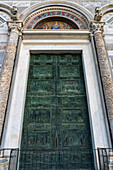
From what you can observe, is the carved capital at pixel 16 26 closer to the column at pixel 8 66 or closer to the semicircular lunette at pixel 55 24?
the column at pixel 8 66

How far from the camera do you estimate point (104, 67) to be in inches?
179

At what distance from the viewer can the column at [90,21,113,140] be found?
157 inches

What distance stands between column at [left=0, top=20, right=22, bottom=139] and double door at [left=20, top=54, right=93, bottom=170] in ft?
2.61

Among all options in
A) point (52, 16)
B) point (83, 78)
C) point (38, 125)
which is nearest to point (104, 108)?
point (83, 78)

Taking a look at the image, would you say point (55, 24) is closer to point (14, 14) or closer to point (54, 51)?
point (54, 51)

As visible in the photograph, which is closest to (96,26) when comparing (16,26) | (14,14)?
(16,26)

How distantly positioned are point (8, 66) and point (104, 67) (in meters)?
2.73

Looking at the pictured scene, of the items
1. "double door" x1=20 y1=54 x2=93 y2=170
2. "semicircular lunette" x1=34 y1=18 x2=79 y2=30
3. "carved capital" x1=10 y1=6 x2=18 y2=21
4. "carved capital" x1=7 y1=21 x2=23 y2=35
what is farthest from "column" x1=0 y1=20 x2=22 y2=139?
"semicircular lunette" x1=34 y1=18 x2=79 y2=30

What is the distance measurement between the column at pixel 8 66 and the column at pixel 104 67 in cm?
254

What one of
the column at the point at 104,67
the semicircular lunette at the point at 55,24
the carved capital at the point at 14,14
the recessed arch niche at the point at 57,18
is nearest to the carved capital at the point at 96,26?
the column at the point at 104,67

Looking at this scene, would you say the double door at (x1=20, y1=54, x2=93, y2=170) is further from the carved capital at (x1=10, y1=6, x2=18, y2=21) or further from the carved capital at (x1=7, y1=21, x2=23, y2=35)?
the carved capital at (x1=10, y1=6, x2=18, y2=21)

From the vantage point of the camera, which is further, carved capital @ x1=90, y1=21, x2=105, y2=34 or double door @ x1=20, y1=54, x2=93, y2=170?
carved capital @ x1=90, y1=21, x2=105, y2=34

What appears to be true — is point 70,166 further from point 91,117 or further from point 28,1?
point 28,1

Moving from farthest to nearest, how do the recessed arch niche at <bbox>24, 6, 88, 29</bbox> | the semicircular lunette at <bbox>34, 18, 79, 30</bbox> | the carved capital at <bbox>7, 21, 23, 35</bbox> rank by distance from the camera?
the semicircular lunette at <bbox>34, 18, 79, 30</bbox>
the recessed arch niche at <bbox>24, 6, 88, 29</bbox>
the carved capital at <bbox>7, 21, 23, 35</bbox>
